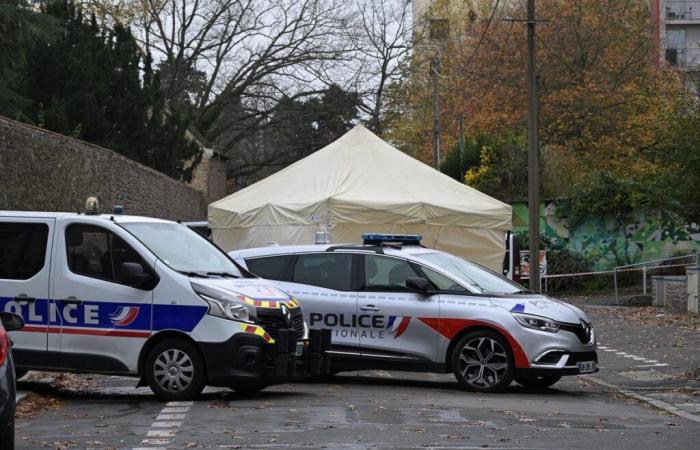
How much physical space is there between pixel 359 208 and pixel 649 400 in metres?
9.99

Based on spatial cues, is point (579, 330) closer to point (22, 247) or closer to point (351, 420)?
point (351, 420)

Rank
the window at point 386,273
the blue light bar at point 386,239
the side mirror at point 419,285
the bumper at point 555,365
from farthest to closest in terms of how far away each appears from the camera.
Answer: the blue light bar at point 386,239, the window at point 386,273, the side mirror at point 419,285, the bumper at point 555,365

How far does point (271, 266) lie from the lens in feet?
47.1

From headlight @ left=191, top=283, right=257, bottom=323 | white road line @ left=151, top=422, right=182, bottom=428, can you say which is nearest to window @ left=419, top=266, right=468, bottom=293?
headlight @ left=191, top=283, right=257, bottom=323

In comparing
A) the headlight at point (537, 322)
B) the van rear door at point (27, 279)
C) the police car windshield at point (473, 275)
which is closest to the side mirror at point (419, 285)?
the police car windshield at point (473, 275)

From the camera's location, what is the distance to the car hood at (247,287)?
38.6 ft

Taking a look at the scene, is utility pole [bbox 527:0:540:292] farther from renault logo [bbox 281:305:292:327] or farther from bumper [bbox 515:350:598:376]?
renault logo [bbox 281:305:292:327]

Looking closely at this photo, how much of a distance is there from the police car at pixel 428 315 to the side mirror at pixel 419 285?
11 mm

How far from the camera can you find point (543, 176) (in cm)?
3966

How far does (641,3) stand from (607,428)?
152ft

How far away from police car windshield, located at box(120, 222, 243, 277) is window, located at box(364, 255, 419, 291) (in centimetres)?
191

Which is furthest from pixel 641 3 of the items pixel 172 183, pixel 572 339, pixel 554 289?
pixel 572 339

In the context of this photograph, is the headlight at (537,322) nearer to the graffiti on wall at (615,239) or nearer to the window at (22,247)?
the window at (22,247)

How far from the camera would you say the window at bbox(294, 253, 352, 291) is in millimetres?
14047
